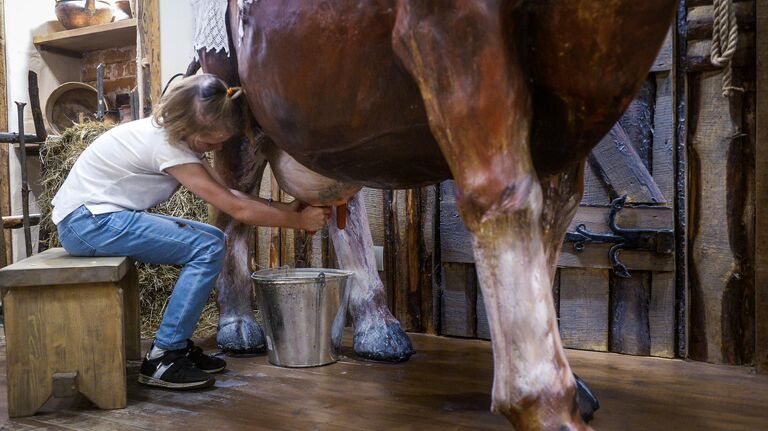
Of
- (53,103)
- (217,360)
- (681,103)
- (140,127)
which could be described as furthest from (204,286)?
(53,103)

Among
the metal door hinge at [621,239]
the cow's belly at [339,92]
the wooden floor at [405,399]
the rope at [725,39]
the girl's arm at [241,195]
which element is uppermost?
the rope at [725,39]

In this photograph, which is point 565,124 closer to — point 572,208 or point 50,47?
point 572,208

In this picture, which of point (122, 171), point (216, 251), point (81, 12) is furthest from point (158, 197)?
point (81, 12)

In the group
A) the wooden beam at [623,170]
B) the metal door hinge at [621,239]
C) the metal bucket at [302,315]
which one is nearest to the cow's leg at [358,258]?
the metal bucket at [302,315]

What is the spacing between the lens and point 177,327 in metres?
1.86

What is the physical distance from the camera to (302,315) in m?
2.03

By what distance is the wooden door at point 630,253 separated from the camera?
7.08ft

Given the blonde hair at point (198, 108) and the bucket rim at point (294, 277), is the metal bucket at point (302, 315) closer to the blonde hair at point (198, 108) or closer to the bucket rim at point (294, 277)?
the bucket rim at point (294, 277)

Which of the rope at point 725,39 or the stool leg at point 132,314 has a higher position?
the rope at point 725,39

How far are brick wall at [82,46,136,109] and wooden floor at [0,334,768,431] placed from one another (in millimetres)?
3102

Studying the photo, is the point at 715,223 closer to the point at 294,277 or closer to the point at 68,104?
the point at 294,277

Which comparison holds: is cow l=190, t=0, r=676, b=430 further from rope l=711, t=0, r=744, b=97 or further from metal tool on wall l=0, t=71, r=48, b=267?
metal tool on wall l=0, t=71, r=48, b=267

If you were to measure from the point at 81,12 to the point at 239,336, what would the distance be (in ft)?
10.7

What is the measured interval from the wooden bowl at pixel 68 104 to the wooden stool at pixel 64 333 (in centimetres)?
324
